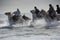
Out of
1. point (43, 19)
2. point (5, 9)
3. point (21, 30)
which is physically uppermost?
point (5, 9)

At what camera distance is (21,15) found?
80.2 inches

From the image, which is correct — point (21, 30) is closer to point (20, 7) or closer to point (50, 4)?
point (20, 7)

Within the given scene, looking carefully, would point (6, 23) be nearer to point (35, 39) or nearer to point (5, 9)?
point (5, 9)

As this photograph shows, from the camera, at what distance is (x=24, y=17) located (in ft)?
6.67

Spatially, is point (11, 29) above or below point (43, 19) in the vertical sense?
below

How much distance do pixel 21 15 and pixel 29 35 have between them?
316mm

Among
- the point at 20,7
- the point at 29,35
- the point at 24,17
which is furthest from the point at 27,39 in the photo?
the point at 20,7

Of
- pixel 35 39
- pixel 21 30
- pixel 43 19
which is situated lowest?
pixel 35 39

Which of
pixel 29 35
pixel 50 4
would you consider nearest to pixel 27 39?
pixel 29 35

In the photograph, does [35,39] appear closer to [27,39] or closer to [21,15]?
[27,39]

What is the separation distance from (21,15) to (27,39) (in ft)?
1.19

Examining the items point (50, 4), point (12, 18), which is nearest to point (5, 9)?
point (12, 18)

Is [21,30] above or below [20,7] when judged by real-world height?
below

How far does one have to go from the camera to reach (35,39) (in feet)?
6.48
